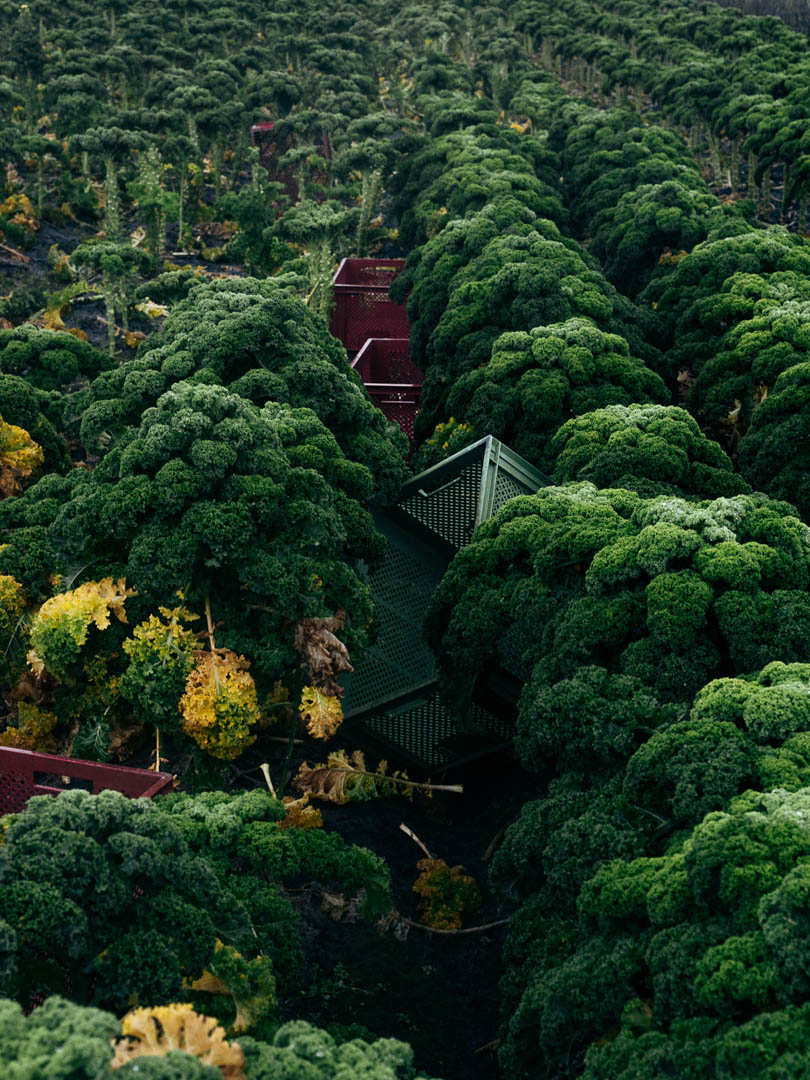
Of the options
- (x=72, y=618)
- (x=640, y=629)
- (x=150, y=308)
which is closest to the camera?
(x=640, y=629)

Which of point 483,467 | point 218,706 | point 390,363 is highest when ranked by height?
point 483,467

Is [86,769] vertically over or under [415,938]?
over

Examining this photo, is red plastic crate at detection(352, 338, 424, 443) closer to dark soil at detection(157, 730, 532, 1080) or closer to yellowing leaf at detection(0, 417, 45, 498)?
yellowing leaf at detection(0, 417, 45, 498)

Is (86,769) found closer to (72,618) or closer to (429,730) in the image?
(72,618)

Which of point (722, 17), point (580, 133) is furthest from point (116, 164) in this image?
point (722, 17)

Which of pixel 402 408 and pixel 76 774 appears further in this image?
pixel 402 408

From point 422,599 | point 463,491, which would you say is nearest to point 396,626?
point 422,599

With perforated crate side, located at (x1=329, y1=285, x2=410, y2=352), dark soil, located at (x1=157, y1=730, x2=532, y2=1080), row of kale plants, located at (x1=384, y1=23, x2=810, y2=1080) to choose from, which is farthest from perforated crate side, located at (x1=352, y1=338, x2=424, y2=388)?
dark soil, located at (x1=157, y1=730, x2=532, y2=1080)

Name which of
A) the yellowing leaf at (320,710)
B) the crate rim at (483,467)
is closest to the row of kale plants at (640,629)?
the crate rim at (483,467)

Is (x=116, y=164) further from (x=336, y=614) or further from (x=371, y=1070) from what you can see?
(x=371, y=1070)
